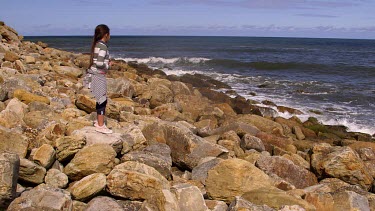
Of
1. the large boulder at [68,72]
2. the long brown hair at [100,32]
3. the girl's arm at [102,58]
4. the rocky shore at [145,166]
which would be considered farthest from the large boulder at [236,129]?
the large boulder at [68,72]

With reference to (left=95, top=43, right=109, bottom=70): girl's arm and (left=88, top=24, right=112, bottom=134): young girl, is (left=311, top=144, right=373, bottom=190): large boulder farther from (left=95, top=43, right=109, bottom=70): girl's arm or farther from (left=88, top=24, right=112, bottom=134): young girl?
(left=95, top=43, right=109, bottom=70): girl's arm

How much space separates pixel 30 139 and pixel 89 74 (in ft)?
4.44

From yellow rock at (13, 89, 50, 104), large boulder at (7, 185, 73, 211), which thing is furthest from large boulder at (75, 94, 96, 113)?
large boulder at (7, 185, 73, 211)

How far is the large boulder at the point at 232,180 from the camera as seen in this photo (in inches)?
213

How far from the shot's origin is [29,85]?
9.30m

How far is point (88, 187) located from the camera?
4816mm

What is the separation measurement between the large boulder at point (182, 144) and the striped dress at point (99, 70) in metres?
1.18

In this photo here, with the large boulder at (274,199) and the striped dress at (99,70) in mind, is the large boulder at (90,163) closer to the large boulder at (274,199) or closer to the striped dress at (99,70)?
the striped dress at (99,70)

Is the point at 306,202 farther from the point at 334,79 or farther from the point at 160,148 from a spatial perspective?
the point at 334,79

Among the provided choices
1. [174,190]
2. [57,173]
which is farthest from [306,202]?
[57,173]

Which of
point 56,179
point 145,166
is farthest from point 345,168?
point 56,179

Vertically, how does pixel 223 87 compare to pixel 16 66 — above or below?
below

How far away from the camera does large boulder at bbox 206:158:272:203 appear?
5.42 m

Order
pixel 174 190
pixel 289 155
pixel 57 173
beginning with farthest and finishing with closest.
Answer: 1. pixel 289 155
2. pixel 57 173
3. pixel 174 190
